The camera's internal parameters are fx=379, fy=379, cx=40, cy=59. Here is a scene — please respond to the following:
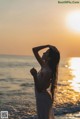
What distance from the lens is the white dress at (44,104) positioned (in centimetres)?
358

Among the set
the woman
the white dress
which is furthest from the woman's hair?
the white dress

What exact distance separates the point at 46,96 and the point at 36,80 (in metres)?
0.22

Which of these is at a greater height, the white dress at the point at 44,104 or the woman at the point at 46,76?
the woman at the point at 46,76

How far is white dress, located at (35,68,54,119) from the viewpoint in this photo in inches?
141

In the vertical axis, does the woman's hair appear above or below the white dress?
above

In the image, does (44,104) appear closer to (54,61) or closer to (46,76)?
(46,76)

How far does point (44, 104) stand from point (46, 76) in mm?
282

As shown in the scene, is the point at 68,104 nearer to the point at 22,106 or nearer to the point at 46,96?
the point at 22,106

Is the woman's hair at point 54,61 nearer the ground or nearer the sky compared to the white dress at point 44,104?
nearer the sky

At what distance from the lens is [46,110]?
12.0 ft

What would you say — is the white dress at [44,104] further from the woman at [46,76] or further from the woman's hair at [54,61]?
the woman's hair at [54,61]

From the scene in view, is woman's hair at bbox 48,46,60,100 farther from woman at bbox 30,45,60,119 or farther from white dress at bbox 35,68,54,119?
white dress at bbox 35,68,54,119

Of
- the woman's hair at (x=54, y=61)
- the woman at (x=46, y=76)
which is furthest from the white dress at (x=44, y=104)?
the woman's hair at (x=54, y=61)

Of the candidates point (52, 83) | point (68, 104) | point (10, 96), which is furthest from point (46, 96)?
point (10, 96)
